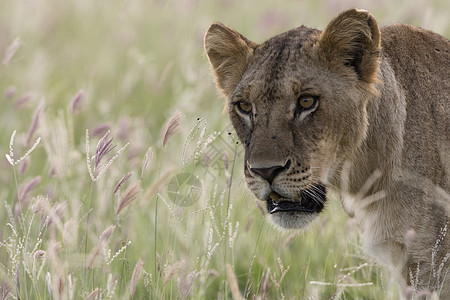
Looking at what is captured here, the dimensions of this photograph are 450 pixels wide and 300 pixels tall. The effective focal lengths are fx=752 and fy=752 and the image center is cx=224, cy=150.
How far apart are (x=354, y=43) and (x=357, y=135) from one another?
1.58 ft

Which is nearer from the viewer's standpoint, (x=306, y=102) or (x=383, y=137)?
(x=306, y=102)

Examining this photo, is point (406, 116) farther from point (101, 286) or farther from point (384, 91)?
point (101, 286)

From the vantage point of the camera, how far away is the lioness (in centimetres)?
377

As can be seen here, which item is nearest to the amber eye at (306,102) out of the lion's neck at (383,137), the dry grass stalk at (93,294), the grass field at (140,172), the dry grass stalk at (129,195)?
the lion's neck at (383,137)

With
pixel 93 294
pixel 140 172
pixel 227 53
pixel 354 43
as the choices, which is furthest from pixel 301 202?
pixel 140 172

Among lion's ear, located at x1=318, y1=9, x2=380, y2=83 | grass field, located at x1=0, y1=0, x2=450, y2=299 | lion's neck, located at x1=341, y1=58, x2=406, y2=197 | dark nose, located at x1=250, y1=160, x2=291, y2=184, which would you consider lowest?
grass field, located at x1=0, y1=0, x2=450, y2=299

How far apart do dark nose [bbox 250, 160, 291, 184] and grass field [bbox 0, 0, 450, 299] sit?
295 mm

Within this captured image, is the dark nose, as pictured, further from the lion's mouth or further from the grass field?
the grass field

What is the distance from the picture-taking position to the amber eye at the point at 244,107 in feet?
13.1

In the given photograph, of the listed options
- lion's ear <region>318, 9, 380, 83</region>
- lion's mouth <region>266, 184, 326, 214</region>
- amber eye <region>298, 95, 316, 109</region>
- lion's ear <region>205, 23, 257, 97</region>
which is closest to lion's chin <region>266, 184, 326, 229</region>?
lion's mouth <region>266, 184, 326, 214</region>

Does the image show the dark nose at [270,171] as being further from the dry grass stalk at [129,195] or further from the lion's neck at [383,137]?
the dry grass stalk at [129,195]

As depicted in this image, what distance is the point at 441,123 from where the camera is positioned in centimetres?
404

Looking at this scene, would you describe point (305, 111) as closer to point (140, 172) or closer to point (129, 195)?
point (129, 195)

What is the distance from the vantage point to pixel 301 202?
13.0 feet
